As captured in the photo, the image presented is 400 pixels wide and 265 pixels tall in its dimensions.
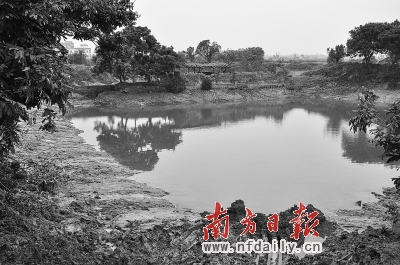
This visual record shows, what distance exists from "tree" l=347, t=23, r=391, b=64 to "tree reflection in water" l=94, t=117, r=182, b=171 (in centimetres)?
2795

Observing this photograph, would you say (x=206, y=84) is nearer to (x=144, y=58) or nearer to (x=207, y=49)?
(x=144, y=58)

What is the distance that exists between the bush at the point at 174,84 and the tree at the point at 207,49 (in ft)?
59.5

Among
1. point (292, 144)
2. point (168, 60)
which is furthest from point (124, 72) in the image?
point (292, 144)

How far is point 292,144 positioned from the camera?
61.8ft

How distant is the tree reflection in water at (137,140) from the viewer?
1621cm

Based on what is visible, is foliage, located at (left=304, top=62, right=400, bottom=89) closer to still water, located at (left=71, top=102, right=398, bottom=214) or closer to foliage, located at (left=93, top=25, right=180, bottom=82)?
still water, located at (left=71, top=102, right=398, bottom=214)

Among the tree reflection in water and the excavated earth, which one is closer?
the excavated earth

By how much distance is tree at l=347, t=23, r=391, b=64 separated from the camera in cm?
4192

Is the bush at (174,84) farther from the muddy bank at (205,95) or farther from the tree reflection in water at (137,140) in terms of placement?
the tree reflection in water at (137,140)

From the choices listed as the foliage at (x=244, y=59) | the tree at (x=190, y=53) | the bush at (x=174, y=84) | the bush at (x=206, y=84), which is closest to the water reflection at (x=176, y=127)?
the bush at (x=174, y=84)

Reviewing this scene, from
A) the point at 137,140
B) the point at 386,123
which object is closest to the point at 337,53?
the point at 137,140

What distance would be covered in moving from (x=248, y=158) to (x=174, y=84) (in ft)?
82.3

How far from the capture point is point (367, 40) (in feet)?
141

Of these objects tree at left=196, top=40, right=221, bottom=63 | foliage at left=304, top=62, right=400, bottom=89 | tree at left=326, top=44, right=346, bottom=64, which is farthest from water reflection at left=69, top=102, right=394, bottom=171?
tree at left=196, top=40, right=221, bottom=63
